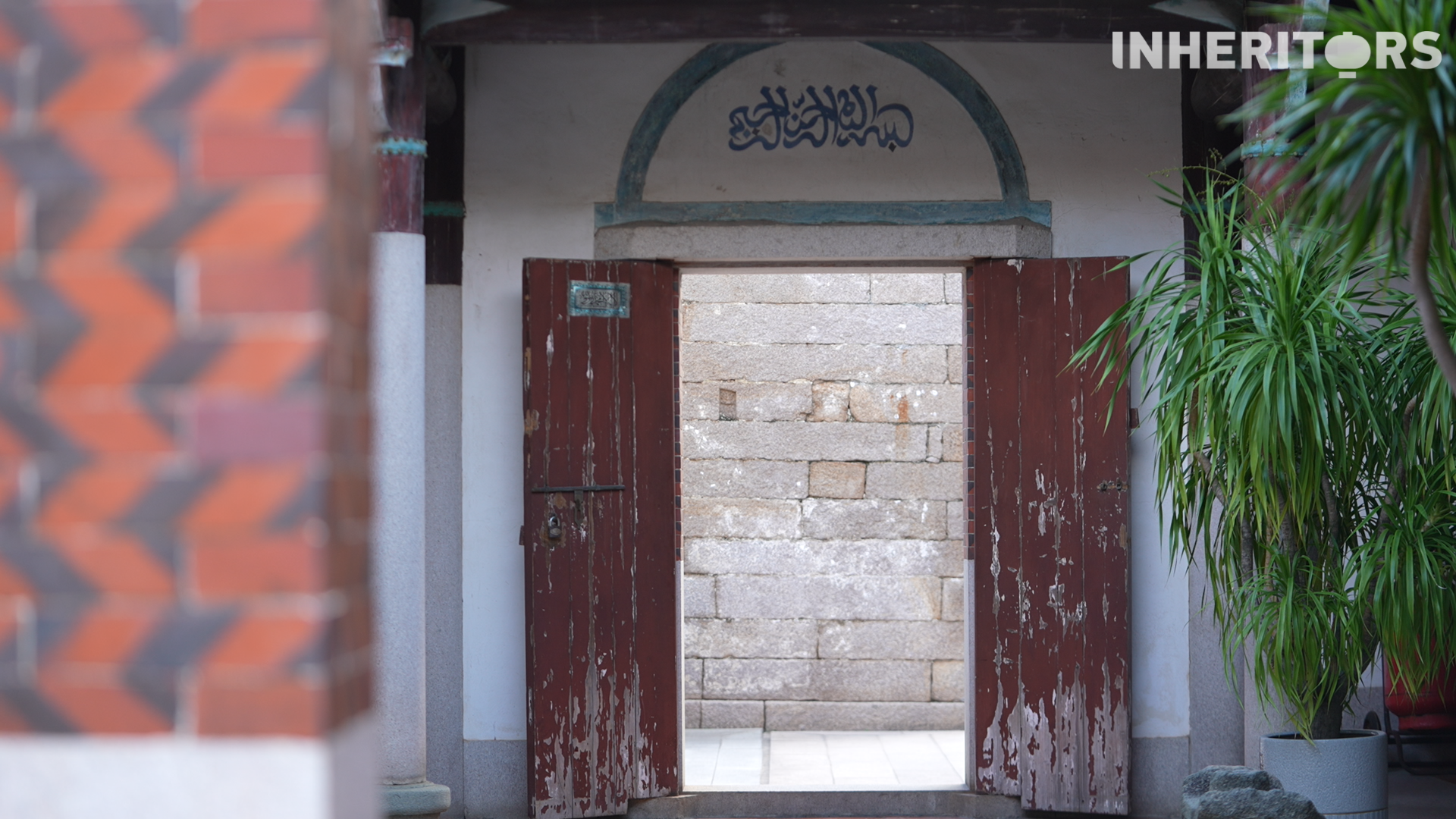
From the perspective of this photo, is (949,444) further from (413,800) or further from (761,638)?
(413,800)

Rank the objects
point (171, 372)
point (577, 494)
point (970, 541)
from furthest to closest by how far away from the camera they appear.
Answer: point (970, 541) → point (577, 494) → point (171, 372)

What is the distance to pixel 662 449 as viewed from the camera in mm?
4941

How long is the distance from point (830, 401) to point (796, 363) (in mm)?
285

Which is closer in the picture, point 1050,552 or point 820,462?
point 1050,552

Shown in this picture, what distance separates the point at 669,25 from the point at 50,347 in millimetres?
3512

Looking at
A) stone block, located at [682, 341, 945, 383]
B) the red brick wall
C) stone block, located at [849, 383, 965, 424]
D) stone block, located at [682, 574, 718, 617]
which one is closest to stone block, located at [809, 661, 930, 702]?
stone block, located at [682, 574, 718, 617]

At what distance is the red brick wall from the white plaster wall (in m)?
4.06

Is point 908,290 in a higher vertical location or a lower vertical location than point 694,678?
higher

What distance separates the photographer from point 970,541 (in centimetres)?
496

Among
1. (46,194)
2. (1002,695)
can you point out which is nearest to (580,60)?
(1002,695)

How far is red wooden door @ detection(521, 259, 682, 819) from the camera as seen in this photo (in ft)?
15.7

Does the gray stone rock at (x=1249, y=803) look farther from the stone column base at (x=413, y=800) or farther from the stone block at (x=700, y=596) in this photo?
the stone block at (x=700, y=596)

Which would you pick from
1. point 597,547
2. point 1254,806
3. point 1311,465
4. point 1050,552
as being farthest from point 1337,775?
point 597,547

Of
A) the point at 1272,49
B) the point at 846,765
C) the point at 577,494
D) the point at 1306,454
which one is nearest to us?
the point at 1306,454
